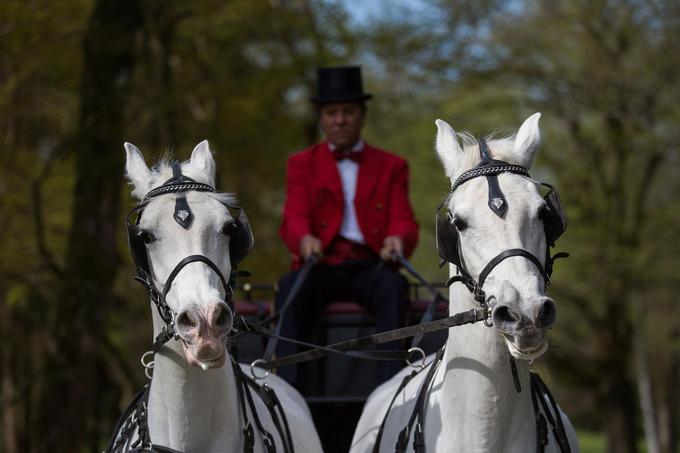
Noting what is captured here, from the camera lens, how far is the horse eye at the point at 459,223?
Result: 465 cm

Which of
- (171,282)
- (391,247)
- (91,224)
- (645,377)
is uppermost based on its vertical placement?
(91,224)

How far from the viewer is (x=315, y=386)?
7.21m

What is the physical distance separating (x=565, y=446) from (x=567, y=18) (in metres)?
17.9

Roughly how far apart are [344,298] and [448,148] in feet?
8.05

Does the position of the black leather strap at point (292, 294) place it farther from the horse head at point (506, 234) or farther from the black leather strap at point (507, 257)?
the black leather strap at point (507, 257)

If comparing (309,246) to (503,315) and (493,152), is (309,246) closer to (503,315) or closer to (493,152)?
(493,152)

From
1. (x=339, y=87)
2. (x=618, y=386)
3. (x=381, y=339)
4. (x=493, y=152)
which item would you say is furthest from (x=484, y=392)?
(x=618, y=386)

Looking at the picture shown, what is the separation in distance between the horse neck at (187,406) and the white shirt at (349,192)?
107 inches

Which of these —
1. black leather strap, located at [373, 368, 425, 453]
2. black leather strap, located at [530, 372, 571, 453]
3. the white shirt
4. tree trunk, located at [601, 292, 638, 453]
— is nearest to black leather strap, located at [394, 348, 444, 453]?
black leather strap, located at [373, 368, 425, 453]

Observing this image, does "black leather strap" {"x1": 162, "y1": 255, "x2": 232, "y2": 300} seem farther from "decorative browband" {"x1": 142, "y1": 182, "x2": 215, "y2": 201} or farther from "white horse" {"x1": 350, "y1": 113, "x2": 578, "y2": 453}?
"white horse" {"x1": 350, "y1": 113, "x2": 578, "y2": 453}

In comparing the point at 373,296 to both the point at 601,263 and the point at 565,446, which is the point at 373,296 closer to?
the point at 565,446

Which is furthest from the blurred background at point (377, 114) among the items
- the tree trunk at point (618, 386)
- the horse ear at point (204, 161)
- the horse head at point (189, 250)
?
the horse head at point (189, 250)

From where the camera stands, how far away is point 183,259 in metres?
4.56

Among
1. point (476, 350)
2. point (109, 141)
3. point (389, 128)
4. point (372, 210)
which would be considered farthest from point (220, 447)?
point (389, 128)
